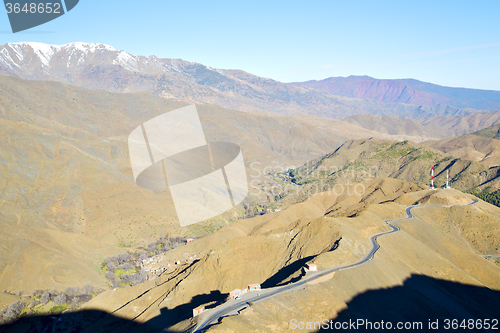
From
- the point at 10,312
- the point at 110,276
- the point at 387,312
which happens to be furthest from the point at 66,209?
the point at 387,312

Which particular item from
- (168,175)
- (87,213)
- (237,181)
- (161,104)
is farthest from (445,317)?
(161,104)

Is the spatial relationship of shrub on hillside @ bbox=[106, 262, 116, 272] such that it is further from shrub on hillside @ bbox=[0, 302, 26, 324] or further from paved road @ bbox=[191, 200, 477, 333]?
paved road @ bbox=[191, 200, 477, 333]

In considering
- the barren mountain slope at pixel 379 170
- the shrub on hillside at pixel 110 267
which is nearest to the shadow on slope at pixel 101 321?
the shrub on hillside at pixel 110 267

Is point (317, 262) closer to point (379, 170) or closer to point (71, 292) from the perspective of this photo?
point (71, 292)

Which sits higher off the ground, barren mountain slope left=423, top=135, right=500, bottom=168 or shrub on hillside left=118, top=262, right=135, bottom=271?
barren mountain slope left=423, top=135, right=500, bottom=168

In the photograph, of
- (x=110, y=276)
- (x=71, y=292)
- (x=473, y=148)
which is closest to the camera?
(x=71, y=292)

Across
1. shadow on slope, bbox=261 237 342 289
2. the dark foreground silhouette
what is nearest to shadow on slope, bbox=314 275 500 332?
the dark foreground silhouette
